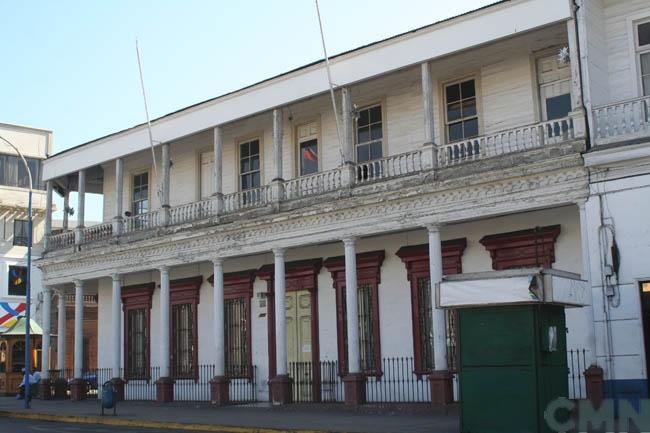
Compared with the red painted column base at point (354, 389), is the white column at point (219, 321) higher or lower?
higher

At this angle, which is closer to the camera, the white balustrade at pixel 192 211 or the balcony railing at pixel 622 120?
the balcony railing at pixel 622 120

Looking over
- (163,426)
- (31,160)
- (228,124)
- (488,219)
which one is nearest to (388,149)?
(488,219)

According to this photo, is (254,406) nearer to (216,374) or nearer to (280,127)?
(216,374)

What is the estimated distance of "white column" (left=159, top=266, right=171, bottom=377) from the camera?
79.9 ft

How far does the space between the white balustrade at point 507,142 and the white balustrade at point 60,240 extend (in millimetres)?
14876

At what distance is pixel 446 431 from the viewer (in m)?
13.9

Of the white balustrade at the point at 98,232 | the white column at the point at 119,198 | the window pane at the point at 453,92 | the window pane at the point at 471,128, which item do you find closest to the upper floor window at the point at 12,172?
the white balustrade at the point at 98,232

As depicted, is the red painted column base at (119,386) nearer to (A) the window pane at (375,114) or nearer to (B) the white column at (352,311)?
(B) the white column at (352,311)

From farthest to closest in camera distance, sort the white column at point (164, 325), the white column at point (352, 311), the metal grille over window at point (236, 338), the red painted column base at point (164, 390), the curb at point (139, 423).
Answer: the metal grille over window at point (236, 338) < the white column at point (164, 325) < the red painted column base at point (164, 390) < the white column at point (352, 311) < the curb at point (139, 423)

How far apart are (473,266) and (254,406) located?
→ 6.77 m

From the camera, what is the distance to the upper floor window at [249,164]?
24891 millimetres

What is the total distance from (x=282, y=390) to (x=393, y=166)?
616cm

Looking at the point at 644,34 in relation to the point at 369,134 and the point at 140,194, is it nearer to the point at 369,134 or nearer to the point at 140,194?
the point at 369,134

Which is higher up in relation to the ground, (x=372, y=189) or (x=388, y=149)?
(x=388, y=149)
